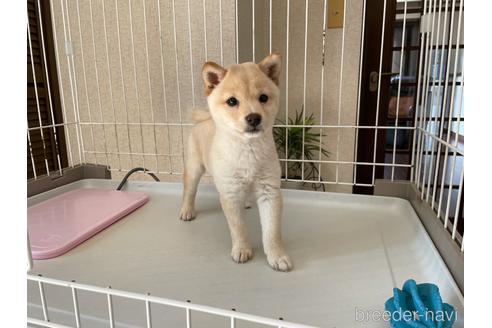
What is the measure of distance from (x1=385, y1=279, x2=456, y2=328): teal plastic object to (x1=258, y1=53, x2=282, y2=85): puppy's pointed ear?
2.00 ft

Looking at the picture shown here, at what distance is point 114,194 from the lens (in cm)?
130

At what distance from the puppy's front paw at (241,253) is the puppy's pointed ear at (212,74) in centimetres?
44

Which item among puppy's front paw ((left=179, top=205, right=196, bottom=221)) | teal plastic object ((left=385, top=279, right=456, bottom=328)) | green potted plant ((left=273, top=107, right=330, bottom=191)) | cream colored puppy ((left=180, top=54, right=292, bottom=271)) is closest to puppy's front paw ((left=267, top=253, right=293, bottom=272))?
cream colored puppy ((left=180, top=54, right=292, bottom=271))

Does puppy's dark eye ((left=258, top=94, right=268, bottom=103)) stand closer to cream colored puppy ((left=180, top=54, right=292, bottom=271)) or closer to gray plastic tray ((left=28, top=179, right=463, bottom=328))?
cream colored puppy ((left=180, top=54, right=292, bottom=271))

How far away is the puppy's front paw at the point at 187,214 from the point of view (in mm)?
1093

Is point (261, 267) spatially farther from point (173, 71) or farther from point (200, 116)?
point (173, 71)

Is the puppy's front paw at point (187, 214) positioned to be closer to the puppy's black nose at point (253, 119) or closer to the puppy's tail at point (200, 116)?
the puppy's tail at point (200, 116)

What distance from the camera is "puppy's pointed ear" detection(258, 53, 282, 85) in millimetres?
886

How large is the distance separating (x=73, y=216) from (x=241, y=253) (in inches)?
25.4

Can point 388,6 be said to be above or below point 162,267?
above

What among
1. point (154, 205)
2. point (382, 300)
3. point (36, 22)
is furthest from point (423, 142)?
point (36, 22)

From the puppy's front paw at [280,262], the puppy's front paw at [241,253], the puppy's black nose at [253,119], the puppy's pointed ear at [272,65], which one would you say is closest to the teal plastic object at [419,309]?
the puppy's front paw at [280,262]
